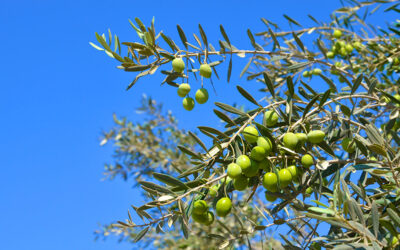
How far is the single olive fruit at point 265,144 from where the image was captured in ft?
5.25

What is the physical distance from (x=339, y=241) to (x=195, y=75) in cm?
98

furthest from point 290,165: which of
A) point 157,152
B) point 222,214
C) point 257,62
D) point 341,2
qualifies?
point 157,152

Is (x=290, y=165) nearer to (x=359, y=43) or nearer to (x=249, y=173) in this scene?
(x=249, y=173)

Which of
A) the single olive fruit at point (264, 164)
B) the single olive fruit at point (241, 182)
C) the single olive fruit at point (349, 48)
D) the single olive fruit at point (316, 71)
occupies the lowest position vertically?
the single olive fruit at point (241, 182)

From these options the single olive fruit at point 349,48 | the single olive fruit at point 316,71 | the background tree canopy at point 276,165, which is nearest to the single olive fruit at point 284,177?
the background tree canopy at point 276,165

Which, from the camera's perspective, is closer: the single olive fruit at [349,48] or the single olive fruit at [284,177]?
the single olive fruit at [284,177]

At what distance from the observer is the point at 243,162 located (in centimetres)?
157

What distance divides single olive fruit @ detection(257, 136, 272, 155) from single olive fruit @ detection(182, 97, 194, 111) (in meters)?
0.48

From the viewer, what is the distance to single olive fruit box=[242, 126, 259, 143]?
5.43 ft

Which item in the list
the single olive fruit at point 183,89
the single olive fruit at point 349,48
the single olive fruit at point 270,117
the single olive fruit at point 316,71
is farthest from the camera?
the single olive fruit at point 349,48

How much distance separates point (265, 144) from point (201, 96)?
496mm

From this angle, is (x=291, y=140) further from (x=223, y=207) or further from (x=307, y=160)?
(x=223, y=207)

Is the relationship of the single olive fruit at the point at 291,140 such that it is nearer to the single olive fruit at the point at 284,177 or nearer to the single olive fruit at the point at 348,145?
the single olive fruit at the point at 284,177

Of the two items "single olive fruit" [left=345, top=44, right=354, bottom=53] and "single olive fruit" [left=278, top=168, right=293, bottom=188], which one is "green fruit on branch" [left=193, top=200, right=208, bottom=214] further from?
"single olive fruit" [left=345, top=44, right=354, bottom=53]
